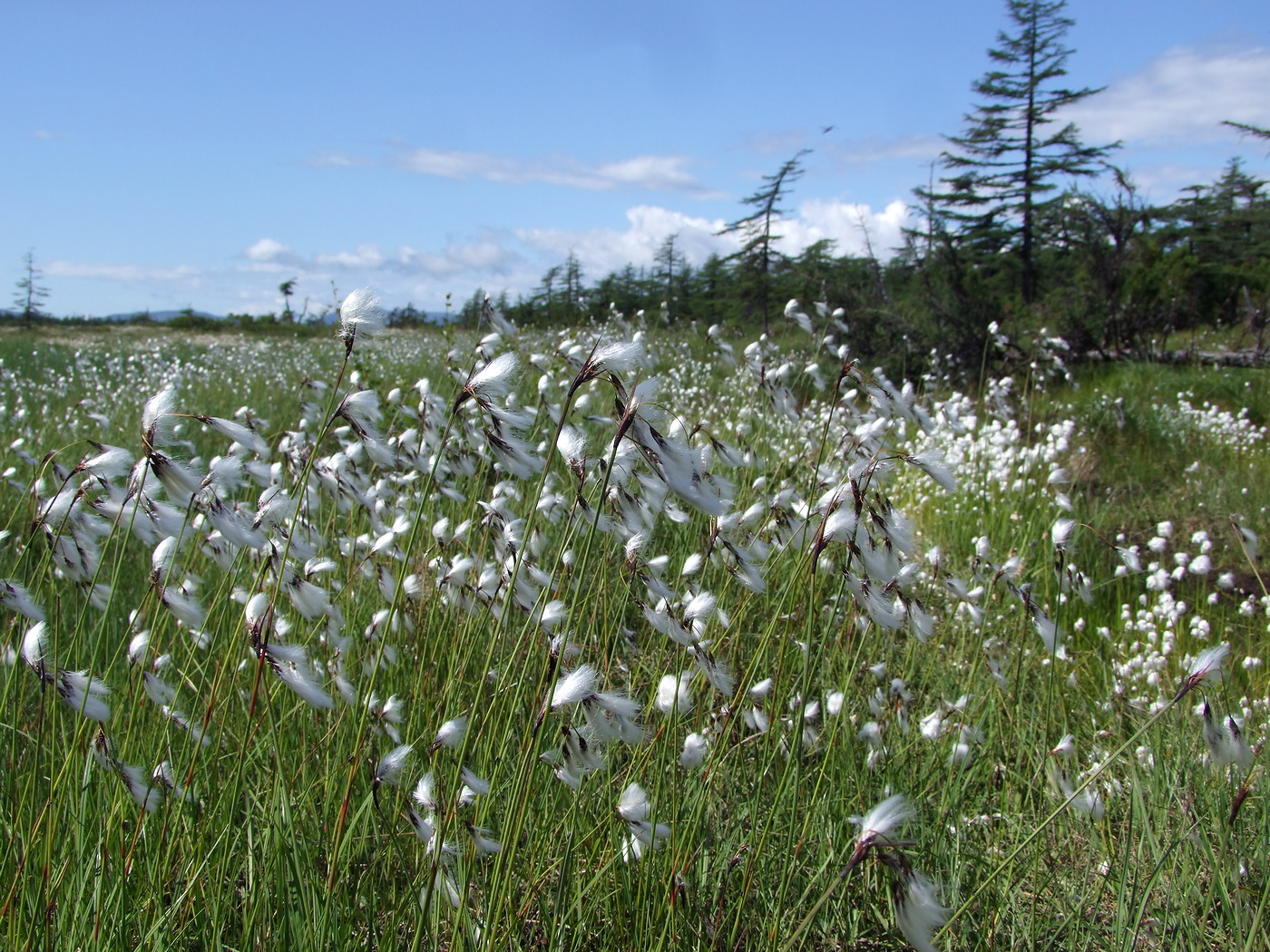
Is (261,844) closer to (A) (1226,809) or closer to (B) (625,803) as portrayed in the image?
(B) (625,803)

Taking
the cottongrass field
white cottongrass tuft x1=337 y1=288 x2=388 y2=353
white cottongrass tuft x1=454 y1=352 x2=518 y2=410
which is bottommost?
the cottongrass field

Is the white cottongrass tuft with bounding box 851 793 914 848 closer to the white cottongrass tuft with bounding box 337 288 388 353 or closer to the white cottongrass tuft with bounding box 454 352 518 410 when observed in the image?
the white cottongrass tuft with bounding box 454 352 518 410

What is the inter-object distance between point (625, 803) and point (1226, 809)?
5.32 ft

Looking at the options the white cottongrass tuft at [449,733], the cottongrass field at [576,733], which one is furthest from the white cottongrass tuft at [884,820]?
the white cottongrass tuft at [449,733]

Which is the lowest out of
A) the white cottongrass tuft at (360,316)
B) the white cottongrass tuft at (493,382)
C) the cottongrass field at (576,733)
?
the cottongrass field at (576,733)

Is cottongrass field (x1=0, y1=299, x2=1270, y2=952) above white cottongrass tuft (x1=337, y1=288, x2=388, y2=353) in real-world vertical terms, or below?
below

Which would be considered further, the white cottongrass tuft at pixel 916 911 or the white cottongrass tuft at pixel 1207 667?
the white cottongrass tuft at pixel 1207 667

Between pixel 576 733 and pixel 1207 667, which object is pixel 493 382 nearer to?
pixel 576 733

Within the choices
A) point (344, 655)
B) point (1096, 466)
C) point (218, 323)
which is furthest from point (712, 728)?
point (218, 323)

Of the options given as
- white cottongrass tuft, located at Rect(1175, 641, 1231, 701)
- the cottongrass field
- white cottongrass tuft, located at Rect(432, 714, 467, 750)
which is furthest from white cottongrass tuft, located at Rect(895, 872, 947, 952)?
white cottongrass tuft, located at Rect(432, 714, 467, 750)

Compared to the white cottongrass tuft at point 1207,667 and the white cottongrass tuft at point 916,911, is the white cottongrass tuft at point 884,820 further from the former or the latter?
the white cottongrass tuft at point 1207,667

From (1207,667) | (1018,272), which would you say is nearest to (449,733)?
(1207,667)

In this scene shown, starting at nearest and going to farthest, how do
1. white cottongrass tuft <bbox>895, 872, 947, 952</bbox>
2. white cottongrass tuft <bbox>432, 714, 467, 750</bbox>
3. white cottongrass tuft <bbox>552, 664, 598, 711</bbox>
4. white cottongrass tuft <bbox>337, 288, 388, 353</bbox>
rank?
white cottongrass tuft <bbox>895, 872, 947, 952</bbox> → white cottongrass tuft <bbox>552, 664, 598, 711</bbox> → white cottongrass tuft <bbox>337, 288, 388, 353</bbox> → white cottongrass tuft <bbox>432, 714, 467, 750</bbox>

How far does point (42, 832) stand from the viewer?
6.00 ft
